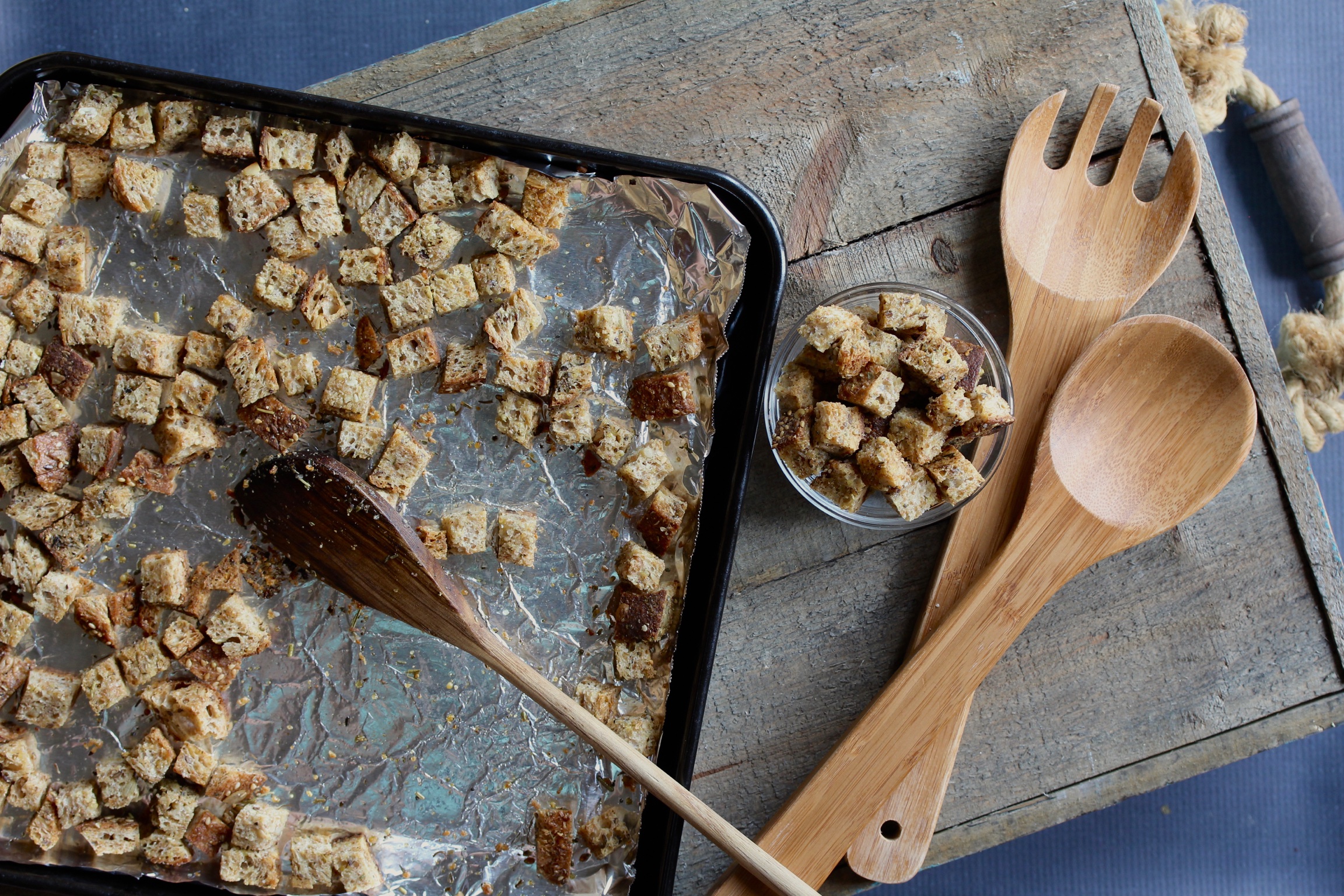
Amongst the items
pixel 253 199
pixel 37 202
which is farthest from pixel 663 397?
pixel 37 202

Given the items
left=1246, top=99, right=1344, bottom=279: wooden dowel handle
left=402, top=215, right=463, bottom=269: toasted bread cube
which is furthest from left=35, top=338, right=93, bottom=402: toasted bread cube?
left=1246, top=99, right=1344, bottom=279: wooden dowel handle

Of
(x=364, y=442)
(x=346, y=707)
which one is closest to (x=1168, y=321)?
(x=364, y=442)

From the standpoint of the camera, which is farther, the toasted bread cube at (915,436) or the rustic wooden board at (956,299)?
the rustic wooden board at (956,299)

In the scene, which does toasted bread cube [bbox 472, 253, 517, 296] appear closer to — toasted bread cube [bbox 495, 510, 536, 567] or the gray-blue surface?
toasted bread cube [bbox 495, 510, 536, 567]

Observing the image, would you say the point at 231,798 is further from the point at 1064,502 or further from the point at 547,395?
the point at 1064,502

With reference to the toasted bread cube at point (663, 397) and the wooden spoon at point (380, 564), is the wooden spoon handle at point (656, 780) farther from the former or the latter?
the toasted bread cube at point (663, 397)

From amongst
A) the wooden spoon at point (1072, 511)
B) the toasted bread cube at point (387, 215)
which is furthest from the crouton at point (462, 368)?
the wooden spoon at point (1072, 511)

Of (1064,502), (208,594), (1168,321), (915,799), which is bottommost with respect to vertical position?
(915,799)
